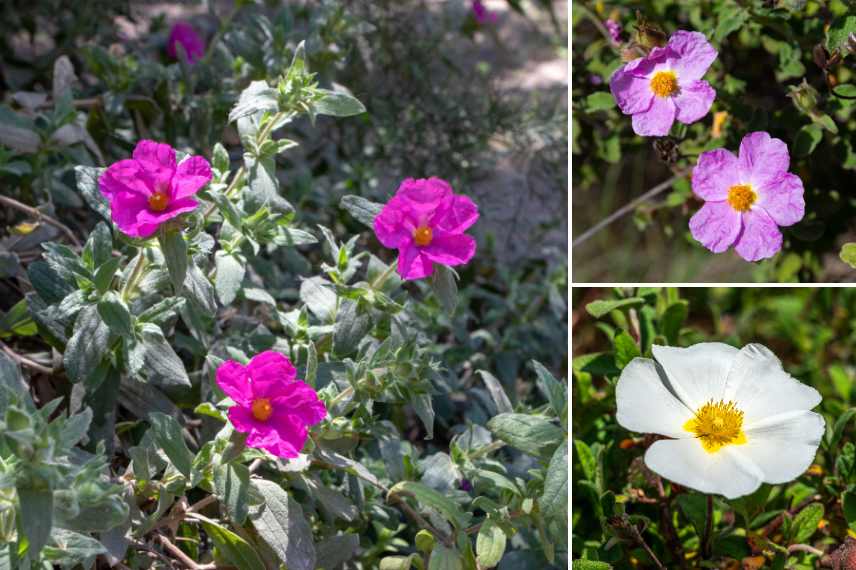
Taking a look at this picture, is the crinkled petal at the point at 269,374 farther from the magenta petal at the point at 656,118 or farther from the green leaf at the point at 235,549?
the magenta petal at the point at 656,118

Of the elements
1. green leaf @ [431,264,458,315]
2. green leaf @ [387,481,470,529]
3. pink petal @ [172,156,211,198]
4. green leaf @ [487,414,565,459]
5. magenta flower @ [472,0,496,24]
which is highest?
magenta flower @ [472,0,496,24]

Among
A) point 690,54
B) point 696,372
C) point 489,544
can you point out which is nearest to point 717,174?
point 690,54

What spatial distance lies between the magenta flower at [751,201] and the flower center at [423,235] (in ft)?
1.18

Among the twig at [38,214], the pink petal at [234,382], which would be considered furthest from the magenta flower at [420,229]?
the twig at [38,214]

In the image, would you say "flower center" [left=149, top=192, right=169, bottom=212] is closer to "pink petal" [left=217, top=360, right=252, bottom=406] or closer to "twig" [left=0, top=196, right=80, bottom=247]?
"pink petal" [left=217, top=360, right=252, bottom=406]

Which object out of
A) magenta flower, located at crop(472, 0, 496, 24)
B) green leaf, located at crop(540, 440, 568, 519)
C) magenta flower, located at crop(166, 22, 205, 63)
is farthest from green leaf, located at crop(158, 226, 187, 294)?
magenta flower, located at crop(472, 0, 496, 24)

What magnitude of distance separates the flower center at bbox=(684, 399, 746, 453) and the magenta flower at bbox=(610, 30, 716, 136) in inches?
16.8

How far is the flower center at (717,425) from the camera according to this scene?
45.8 inches

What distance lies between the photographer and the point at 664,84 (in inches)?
57.8

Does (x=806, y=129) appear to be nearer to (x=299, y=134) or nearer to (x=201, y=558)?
(x=201, y=558)

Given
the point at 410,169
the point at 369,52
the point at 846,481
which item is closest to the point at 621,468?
the point at 846,481

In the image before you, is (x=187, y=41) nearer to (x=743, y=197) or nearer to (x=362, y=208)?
(x=362, y=208)

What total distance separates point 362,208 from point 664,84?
1.45ft

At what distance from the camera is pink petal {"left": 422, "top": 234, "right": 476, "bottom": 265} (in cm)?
135
